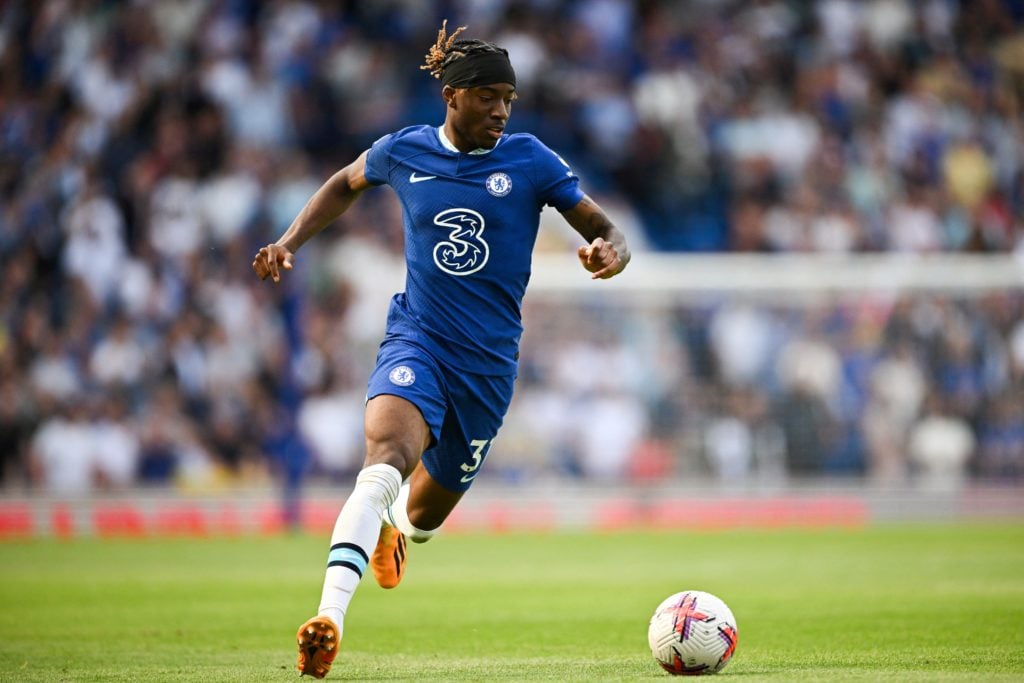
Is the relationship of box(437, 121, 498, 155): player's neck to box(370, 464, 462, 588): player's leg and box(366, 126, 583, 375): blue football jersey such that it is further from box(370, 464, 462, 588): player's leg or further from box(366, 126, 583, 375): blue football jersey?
box(370, 464, 462, 588): player's leg

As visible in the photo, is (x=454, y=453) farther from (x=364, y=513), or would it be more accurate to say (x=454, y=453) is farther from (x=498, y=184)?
(x=498, y=184)

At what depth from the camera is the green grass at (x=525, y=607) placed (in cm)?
754

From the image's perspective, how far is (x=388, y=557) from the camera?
8.76 metres

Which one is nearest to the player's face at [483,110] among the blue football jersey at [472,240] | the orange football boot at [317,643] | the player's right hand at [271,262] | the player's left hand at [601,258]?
the blue football jersey at [472,240]

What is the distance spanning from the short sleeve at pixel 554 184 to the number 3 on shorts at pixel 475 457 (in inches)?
49.9

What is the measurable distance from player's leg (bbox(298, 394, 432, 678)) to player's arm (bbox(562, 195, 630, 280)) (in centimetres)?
110

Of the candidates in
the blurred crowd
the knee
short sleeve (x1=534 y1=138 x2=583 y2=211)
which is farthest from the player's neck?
the blurred crowd

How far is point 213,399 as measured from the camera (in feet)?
66.5

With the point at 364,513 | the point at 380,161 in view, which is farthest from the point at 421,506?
the point at 380,161

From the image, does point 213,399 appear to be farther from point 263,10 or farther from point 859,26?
point 859,26

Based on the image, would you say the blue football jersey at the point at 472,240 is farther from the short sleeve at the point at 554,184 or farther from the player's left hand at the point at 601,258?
the player's left hand at the point at 601,258

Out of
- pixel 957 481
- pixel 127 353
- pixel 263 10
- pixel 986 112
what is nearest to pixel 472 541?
pixel 127 353

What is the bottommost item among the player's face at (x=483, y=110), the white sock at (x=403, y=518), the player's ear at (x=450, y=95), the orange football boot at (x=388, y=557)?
the orange football boot at (x=388, y=557)

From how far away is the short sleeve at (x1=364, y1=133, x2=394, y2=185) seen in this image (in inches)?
317
